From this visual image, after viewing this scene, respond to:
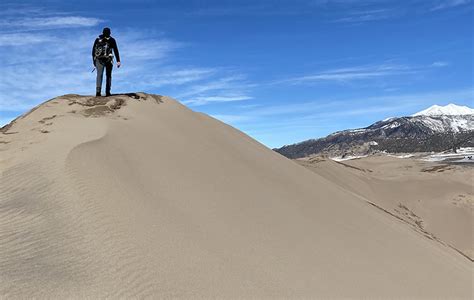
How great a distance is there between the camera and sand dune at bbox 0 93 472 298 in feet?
13.3

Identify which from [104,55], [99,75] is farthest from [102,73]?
[104,55]

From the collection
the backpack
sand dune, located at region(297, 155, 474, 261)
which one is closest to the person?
the backpack

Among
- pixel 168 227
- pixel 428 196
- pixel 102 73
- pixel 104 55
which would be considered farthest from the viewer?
pixel 428 196

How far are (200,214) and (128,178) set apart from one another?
123 centimetres

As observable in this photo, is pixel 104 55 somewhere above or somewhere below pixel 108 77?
above

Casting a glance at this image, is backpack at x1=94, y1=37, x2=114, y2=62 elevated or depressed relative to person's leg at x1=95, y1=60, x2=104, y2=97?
elevated

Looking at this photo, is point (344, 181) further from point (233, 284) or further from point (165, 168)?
point (233, 284)

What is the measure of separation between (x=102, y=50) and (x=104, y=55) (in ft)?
0.43

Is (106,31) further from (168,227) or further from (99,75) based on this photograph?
(168,227)

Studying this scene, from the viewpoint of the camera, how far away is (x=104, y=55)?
9.91 metres

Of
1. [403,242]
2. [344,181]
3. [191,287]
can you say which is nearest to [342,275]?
[191,287]

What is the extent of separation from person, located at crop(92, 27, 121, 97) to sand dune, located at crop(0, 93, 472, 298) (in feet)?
4.66

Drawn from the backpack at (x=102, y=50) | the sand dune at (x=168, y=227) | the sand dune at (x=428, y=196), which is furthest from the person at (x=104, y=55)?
the sand dune at (x=428, y=196)

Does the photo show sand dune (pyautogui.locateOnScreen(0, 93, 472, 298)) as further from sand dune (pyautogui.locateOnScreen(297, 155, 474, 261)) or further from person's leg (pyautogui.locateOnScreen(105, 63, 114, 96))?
sand dune (pyautogui.locateOnScreen(297, 155, 474, 261))
